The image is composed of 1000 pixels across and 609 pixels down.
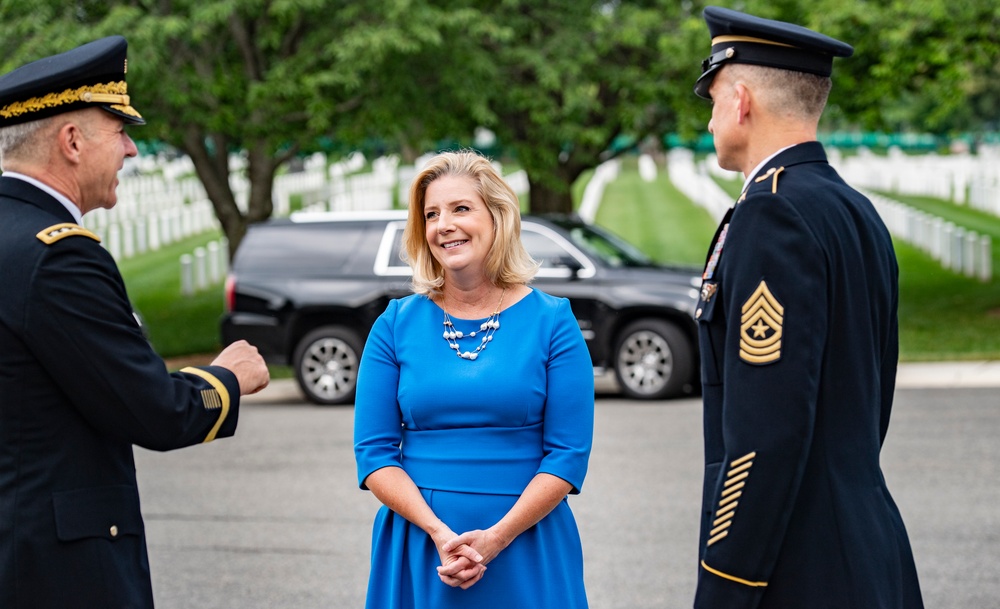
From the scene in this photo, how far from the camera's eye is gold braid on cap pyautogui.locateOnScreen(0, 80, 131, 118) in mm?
3016

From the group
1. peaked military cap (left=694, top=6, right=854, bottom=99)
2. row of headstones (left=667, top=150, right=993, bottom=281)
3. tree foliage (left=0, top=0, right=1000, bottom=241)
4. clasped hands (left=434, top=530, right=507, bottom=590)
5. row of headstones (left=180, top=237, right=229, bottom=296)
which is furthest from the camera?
row of headstones (left=180, top=237, right=229, bottom=296)

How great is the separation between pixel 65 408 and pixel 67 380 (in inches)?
3.2

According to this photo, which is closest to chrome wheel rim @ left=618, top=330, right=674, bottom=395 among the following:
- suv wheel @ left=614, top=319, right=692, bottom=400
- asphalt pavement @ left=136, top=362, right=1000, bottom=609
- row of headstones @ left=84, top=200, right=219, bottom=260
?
suv wheel @ left=614, top=319, right=692, bottom=400

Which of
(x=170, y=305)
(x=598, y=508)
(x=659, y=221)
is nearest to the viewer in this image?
(x=598, y=508)

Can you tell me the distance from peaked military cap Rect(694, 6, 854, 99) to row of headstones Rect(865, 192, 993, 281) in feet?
59.2

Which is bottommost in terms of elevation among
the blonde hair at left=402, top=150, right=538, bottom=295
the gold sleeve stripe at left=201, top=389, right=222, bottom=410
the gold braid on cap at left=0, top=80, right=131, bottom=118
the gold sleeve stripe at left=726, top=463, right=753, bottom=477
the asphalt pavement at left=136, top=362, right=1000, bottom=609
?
the asphalt pavement at left=136, top=362, right=1000, bottom=609

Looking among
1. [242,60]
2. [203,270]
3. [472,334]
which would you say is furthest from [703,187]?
[472,334]

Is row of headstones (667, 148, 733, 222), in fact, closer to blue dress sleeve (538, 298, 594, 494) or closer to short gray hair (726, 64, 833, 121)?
blue dress sleeve (538, 298, 594, 494)

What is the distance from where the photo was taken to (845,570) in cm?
277

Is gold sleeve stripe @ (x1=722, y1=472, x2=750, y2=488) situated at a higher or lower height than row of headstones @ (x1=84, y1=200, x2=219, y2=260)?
lower

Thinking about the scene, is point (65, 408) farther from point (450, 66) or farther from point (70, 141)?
point (450, 66)

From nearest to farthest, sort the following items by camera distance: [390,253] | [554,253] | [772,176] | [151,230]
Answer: [772,176] < [554,253] < [390,253] < [151,230]

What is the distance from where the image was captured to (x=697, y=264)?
77.6 ft

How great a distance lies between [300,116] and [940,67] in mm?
8183
